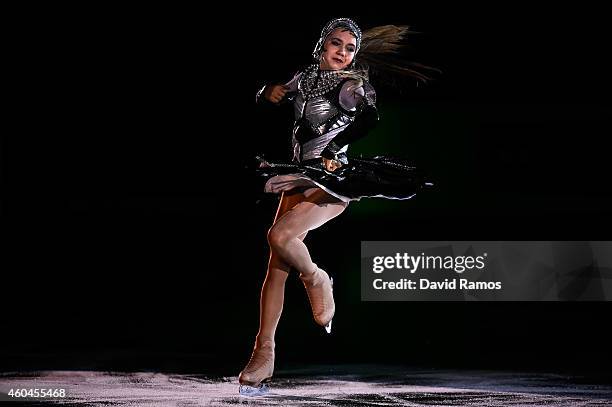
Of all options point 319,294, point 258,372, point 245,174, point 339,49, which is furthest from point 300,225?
point 245,174

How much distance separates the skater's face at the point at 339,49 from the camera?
16.0ft

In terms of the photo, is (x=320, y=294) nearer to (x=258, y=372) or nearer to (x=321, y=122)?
(x=258, y=372)

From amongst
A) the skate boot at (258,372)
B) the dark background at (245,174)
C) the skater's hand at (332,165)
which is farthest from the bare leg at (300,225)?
the dark background at (245,174)

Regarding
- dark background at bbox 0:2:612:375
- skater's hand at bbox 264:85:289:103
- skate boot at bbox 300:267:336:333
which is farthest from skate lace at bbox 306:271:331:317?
dark background at bbox 0:2:612:375

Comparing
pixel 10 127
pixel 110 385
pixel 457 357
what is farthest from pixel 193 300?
pixel 110 385

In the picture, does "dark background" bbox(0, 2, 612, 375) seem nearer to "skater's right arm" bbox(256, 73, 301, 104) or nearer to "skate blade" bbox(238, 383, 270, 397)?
"skate blade" bbox(238, 383, 270, 397)

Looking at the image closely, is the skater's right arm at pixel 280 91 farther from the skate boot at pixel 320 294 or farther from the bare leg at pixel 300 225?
the skate boot at pixel 320 294

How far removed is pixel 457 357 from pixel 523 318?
1.96m

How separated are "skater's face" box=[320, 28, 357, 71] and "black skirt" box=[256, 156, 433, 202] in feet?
1.69

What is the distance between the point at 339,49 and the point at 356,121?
42 centimetres

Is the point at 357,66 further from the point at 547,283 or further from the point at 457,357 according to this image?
the point at 547,283

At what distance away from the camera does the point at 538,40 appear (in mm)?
8055

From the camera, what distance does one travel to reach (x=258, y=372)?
15.2 ft

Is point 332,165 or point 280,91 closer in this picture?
point 332,165
